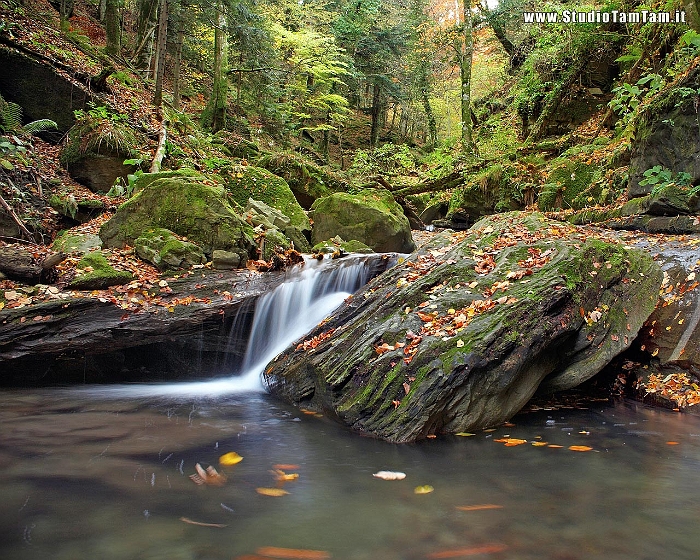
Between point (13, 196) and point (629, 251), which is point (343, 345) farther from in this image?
point (13, 196)

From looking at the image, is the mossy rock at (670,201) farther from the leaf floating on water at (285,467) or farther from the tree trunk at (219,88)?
the tree trunk at (219,88)

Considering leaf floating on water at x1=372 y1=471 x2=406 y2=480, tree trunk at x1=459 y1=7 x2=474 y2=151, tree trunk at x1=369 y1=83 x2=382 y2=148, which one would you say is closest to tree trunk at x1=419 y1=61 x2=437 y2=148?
tree trunk at x1=369 y1=83 x2=382 y2=148

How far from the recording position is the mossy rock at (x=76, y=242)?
822cm

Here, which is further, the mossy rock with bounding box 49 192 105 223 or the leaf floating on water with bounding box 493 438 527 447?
the mossy rock with bounding box 49 192 105 223

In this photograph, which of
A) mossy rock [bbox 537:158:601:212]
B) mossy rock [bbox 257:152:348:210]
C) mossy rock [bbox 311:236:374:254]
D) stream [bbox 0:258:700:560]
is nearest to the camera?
stream [bbox 0:258:700:560]

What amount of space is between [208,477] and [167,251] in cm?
539

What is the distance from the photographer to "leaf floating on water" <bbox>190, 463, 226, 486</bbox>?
3.18 meters

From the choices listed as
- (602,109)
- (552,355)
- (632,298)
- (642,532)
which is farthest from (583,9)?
(642,532)

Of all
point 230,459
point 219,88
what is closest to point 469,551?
point 230,459

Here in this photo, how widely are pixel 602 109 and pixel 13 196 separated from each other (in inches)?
631

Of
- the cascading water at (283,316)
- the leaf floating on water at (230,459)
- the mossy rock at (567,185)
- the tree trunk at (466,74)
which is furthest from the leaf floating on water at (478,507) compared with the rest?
the tree trunk at (466,74)

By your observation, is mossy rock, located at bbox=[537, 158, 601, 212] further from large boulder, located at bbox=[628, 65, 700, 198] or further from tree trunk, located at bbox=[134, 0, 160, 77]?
tree trunk, located at bbox=[134, 0, 160, 77]

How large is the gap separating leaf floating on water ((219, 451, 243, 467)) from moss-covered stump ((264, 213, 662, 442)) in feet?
3.62

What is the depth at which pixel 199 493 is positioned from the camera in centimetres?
299
